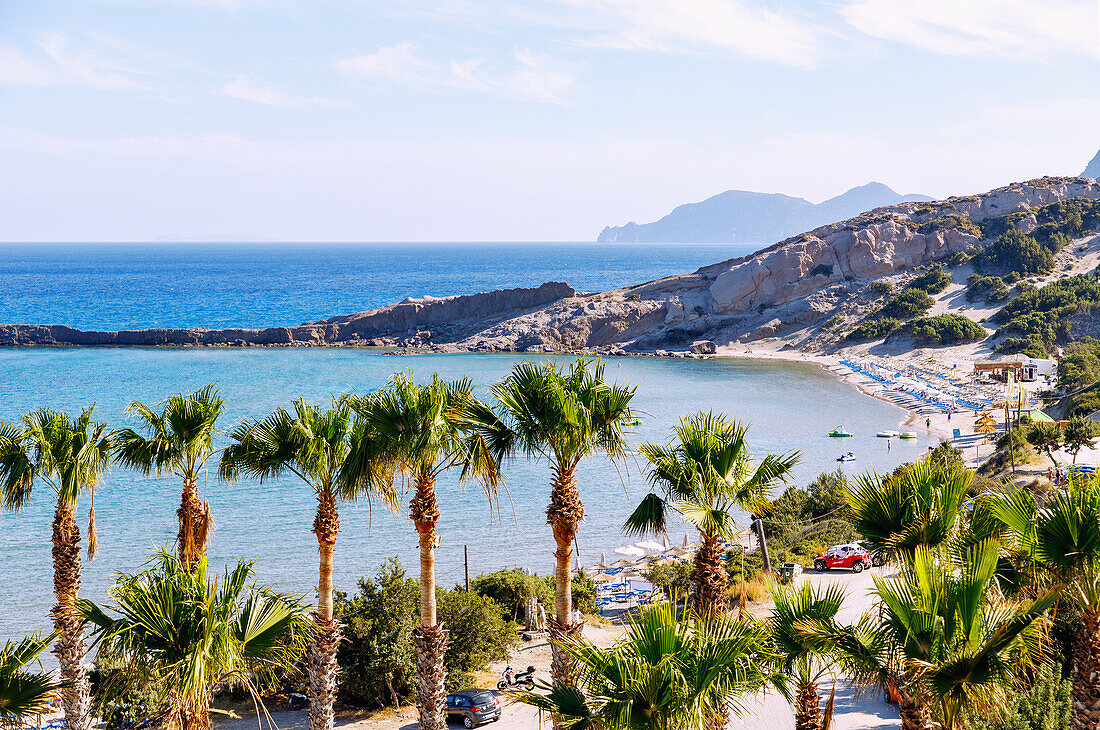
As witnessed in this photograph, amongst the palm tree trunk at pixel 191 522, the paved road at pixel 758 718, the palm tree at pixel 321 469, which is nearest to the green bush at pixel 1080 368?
the paved road at pixel 758 718

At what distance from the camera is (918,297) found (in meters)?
84.2

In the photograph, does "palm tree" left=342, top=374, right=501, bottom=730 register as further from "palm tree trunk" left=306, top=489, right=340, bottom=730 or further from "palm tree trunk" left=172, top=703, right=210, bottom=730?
"palm tree trunk" left=172, top=703, right=210, bottom=730

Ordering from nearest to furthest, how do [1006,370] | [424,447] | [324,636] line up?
[424,447] → [324,636] → [1006,370]

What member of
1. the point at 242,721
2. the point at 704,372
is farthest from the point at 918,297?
the point at 242,721

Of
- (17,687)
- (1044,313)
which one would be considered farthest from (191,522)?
(1044,313)

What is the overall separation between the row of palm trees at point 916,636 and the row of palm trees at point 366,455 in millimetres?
2444

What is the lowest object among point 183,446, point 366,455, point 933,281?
point 183,446

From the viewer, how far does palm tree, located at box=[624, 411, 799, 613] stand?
1155cm

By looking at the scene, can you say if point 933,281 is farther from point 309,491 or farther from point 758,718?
point 758,718

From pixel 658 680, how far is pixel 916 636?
8.39 ft

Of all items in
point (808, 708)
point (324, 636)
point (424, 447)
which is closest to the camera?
point (808, 708)

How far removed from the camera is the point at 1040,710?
10906 mm

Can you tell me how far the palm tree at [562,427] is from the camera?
11570 mm

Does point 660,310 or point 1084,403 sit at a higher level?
point 660,310
